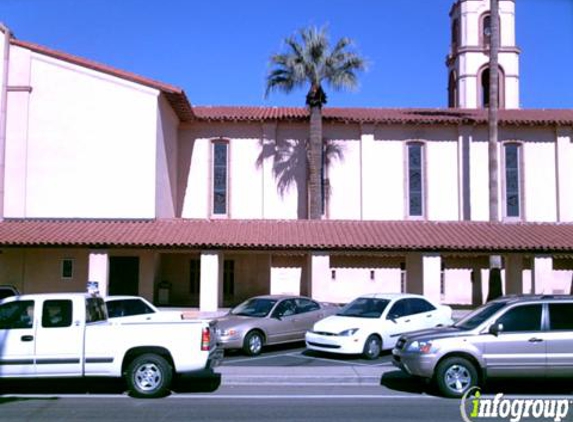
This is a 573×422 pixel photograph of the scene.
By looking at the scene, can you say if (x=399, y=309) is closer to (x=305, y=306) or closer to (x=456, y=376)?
(x=305, y=306)

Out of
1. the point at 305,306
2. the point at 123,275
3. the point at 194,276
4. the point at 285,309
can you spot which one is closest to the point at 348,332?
the point at 285,309

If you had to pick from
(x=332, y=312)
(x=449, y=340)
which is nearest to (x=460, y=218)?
(x=332, y=312)

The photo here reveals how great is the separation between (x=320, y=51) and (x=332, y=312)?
13.9m

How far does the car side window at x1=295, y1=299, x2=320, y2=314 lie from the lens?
1823 centimetres

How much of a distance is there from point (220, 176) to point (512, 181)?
533 inches

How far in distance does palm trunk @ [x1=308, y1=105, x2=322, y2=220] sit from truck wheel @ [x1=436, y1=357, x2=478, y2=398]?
17207mm

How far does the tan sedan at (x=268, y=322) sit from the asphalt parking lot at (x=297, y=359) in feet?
1.08

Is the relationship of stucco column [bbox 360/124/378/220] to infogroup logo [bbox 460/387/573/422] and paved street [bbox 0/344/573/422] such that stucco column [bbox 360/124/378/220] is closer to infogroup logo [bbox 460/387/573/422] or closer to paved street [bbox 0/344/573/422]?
paved street [bbox 0/344/573/422]

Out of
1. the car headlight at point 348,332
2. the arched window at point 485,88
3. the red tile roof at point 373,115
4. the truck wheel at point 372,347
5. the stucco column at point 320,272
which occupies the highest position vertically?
the arched window at point 485,88

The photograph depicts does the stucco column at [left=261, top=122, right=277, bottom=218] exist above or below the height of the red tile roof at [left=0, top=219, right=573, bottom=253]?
above

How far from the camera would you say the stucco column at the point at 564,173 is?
29.9 metres

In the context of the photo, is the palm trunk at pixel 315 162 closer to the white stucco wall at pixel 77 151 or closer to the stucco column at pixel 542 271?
the white stucco wall at pixel 77 151

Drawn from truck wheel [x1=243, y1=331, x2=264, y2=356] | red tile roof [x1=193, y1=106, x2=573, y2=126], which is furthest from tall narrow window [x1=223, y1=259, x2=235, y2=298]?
truck wheel [x1=243, y1=331, x2=264, y2=356]

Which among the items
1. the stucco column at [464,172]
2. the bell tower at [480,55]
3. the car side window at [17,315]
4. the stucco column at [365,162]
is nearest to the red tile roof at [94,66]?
the stucco column at [365,162]
